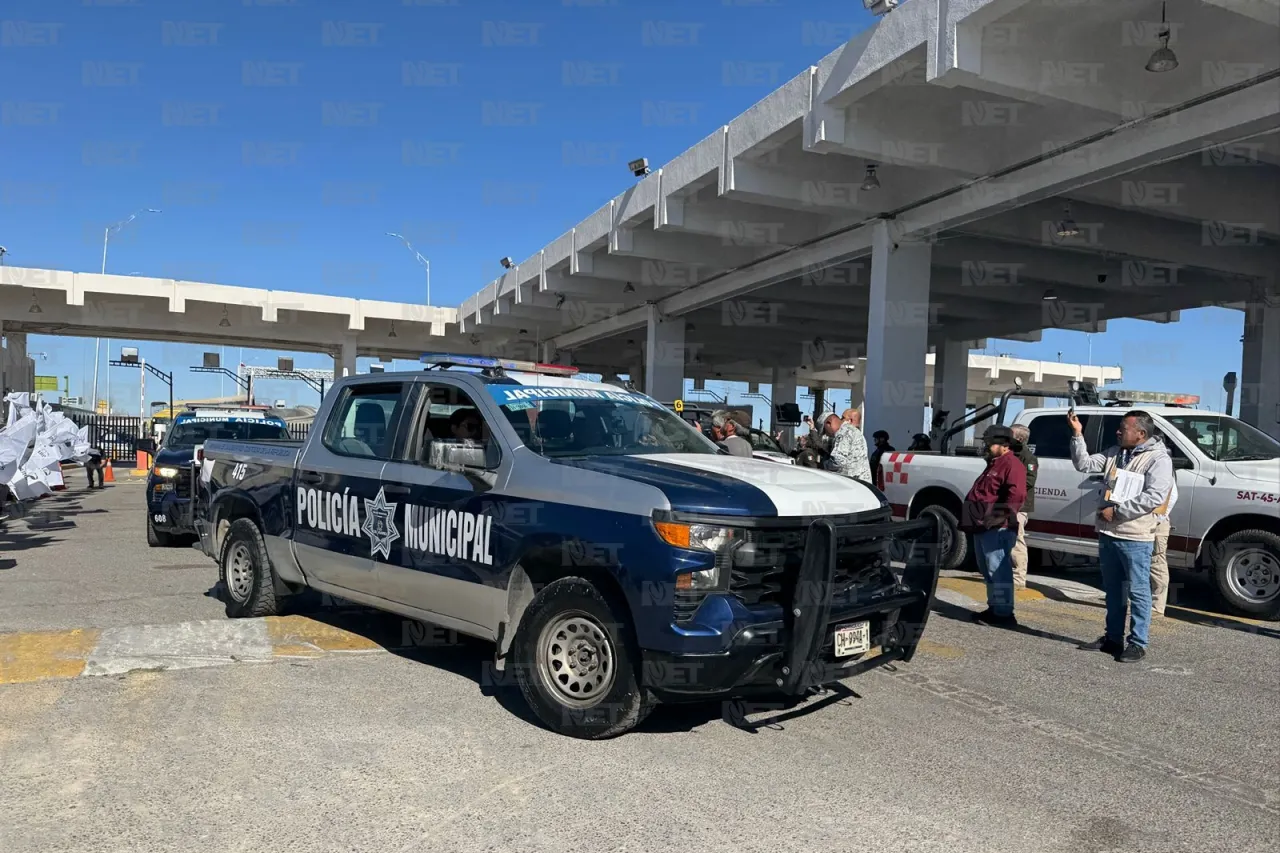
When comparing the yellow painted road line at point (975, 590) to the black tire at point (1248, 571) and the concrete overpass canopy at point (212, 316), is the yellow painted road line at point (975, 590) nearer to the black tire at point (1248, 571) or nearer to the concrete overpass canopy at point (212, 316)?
the black tire at point (1248, 571)

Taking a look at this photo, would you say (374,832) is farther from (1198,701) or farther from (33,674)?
(1198,701)

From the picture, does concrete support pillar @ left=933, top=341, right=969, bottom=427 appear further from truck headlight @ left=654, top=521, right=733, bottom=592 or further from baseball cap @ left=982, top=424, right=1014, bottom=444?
truck headlight @ left=654, top=521, right=733, bottom=592

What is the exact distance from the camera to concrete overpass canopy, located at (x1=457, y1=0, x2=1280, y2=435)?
953cm

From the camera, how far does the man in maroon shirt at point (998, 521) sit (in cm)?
752

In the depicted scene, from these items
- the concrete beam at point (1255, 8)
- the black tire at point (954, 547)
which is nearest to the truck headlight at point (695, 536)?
the concrete beam at point (1255, 8)

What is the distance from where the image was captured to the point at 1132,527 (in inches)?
257

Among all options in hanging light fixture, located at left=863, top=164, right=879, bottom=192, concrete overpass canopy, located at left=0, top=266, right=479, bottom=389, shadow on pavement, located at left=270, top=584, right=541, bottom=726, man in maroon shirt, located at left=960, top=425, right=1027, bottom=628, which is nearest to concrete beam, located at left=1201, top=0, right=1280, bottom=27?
man in maroon shirt, located at left=960, top=425, right=1027, bottom=628

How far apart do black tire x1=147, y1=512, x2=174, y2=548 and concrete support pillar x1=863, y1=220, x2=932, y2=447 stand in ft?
33.3

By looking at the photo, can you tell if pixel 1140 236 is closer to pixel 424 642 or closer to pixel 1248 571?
pixel 1248 571

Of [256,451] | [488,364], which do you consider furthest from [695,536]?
[256,451]

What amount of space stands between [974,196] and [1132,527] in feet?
25.5

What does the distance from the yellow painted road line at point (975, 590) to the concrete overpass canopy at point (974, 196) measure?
4949 millimetres

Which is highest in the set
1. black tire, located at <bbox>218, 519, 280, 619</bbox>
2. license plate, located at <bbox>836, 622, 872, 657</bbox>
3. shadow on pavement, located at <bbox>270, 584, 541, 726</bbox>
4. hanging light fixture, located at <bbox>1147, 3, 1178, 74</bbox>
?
hanging light fixture, located at <bbox>1147, 3, 1178, 74</bbox>

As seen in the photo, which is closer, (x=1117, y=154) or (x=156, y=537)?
(x=1117, y=154)
